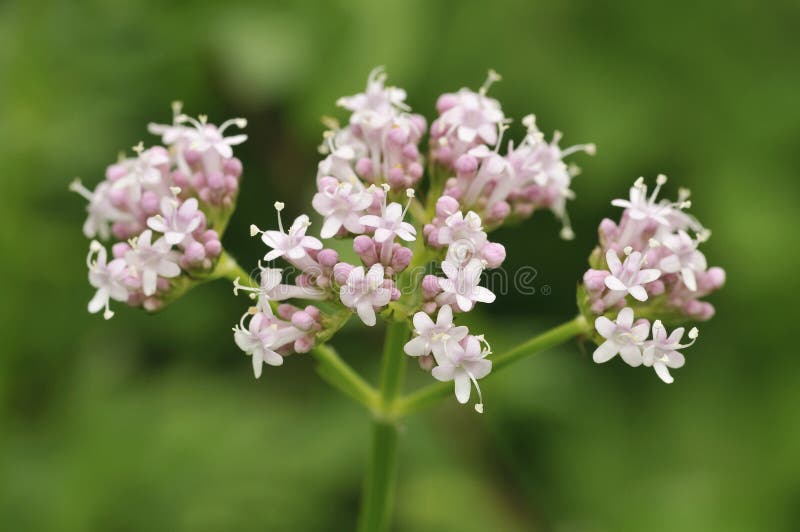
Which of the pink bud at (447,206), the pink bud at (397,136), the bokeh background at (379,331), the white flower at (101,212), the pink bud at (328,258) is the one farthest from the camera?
the bokeh background at (379,331)

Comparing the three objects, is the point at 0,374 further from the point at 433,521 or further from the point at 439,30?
the point at 439,30

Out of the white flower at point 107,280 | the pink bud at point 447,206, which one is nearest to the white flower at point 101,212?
the white flower at point 107,280

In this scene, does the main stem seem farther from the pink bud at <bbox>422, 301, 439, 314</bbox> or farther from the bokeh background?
the bokeh background

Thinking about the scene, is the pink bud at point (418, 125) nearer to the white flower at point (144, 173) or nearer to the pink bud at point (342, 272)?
the pink bud at point (342, 272)

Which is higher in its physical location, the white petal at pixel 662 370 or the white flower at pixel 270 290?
the white flower at pixel 270 290

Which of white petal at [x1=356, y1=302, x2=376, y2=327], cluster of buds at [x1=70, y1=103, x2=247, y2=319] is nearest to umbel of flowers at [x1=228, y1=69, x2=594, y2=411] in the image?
white petal at [x1=356, y1=302, x2=376, y2=327]

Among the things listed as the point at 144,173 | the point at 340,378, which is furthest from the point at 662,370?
the point at 144,173

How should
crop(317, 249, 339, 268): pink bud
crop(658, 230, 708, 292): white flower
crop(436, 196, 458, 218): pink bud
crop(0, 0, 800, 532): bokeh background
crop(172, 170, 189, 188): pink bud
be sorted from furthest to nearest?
crop(0, 0, 800, 532): bokeh background, crop(172, 170, 189, 188): pink bud, crop(658, 230, 708, 292): white flower, crop(436, 196, 458, 218): pink bud, crop(317, 249, 339, 268): pink bud
